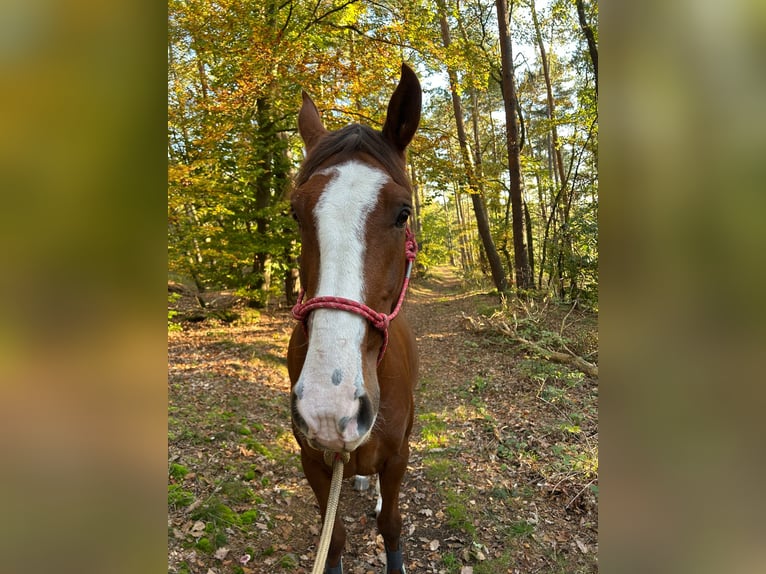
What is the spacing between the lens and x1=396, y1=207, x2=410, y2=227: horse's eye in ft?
5.93

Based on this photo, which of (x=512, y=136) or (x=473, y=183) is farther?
(x=512, y=136)

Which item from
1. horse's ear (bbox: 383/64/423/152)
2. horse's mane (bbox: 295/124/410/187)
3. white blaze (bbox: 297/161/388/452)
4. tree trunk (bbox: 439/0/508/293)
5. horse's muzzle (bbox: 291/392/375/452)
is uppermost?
tree trunk (bbox: 439/0/508/293)

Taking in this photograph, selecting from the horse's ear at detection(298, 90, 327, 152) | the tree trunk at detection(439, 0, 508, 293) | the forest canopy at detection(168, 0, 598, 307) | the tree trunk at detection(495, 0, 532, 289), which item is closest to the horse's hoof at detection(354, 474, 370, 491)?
the horse's ear at detection(298, 90, 327, 152)

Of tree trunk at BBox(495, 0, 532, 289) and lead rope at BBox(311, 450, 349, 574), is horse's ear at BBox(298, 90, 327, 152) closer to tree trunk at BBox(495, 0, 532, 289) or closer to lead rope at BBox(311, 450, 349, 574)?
lead rope at BBox(311, 450, 349, 574)

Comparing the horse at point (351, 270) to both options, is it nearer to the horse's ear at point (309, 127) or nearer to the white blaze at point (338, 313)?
the white blaze at point (338, 313)

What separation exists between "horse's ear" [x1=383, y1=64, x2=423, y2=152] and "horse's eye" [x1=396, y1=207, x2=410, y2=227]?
1.93 ft

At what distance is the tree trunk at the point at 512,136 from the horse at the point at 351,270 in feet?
31.6

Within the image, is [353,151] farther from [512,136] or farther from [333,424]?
[512,136]

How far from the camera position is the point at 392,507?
2828 mm

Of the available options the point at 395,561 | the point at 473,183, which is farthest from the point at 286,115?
→ the point at 395,561

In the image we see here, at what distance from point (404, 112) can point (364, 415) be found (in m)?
1.68

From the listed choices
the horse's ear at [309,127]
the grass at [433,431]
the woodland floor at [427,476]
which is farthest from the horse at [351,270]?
the grass at [433,431]

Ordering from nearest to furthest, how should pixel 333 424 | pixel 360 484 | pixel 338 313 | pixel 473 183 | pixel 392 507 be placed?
pixel 333 424, pixel 338 313, pixel 392 507, pixel 360 484, pixel 473 183
